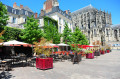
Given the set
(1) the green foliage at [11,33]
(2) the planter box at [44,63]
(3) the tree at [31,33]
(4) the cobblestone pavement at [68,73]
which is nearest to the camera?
(4) the cobblestone pavement at [68,73]

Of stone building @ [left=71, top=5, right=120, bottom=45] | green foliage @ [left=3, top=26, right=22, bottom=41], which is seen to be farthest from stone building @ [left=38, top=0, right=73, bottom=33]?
stone building @ [left=71, top=5, right=120, bottom=45]

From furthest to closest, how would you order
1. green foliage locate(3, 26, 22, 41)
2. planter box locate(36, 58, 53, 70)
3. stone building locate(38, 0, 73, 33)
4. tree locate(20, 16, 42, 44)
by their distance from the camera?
stone building locate(38, 0, 73, 33) → tree locate(20, 16, 42, 44) → green foliage locate(3, 26, 22, 41) → planter box locate(36, 58, 53, 70)

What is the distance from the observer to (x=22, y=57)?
8164 mm

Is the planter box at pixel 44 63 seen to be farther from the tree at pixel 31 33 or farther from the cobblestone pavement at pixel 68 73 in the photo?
the tree at pixel 31 33

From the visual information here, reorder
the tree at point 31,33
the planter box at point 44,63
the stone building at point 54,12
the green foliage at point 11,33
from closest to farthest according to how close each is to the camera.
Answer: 1. the planter box at point 44,63
2. the green foliage at point 11,33
3. the tree at point 31,33
4. the stone building at point 54,12

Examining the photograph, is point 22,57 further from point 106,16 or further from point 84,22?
point 106,16

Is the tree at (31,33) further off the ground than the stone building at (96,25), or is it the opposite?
the stone building at (96,25)

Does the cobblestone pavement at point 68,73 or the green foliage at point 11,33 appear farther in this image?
the green foliage at point 11,33

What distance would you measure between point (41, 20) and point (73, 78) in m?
18.4

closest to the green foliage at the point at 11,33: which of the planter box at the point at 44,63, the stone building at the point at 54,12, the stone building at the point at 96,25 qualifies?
the planter box at the point at 44,63

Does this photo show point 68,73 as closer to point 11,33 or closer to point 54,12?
point 11,33

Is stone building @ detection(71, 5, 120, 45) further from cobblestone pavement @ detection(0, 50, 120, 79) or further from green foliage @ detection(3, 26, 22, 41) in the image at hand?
cobblestone pavement @ detection(0, 50, 120, 79)

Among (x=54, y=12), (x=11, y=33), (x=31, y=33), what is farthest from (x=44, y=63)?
(x=54, y=12)

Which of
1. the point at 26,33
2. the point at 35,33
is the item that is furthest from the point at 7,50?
the point at 35,33
